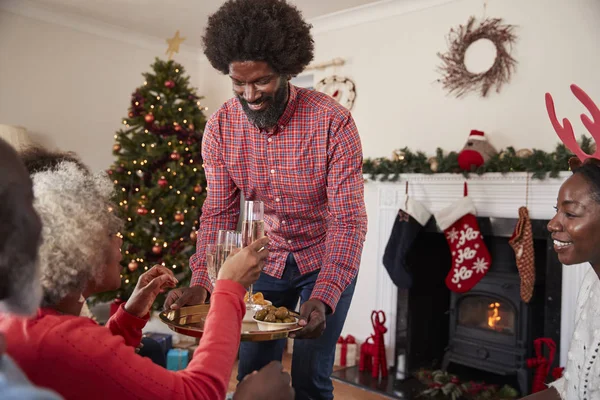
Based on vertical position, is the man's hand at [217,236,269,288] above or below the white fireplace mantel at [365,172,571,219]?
below

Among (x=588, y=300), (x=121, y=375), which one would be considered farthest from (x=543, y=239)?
(x=121, y=375)

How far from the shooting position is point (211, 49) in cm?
174

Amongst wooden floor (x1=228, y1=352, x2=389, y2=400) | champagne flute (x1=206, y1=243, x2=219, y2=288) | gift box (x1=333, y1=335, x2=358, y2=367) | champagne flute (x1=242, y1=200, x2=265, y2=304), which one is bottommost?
wooden floor (x1=228, y1=352, x2=389, y2=400)

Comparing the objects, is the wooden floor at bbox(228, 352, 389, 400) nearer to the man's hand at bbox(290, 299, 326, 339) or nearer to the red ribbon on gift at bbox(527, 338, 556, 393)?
the red ribbon on gift at bbox(527, 338, 556, 393)

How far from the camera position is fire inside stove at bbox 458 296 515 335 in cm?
342

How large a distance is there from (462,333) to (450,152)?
1.22 m

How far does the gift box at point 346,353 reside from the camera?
382 cm

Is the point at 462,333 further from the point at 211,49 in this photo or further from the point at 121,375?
the point at 121,375

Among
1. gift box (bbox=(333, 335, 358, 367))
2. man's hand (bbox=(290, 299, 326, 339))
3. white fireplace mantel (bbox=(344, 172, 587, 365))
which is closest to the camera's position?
man's hand (bbox=(290, 299, 326, 339))

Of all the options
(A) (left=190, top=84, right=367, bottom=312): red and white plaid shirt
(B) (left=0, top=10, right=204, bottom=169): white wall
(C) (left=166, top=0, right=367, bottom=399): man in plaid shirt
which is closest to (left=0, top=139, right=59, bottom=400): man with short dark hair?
(C) (left=166, top=0, right=367, bottom=399): man in plaid shirt

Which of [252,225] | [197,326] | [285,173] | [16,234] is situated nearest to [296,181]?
[285,173]

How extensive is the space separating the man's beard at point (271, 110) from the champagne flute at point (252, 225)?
0.34 meters

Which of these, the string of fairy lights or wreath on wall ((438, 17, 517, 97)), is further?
the string of fairy lights

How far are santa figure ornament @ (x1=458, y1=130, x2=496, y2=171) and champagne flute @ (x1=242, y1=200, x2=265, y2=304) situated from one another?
82.8 inches
